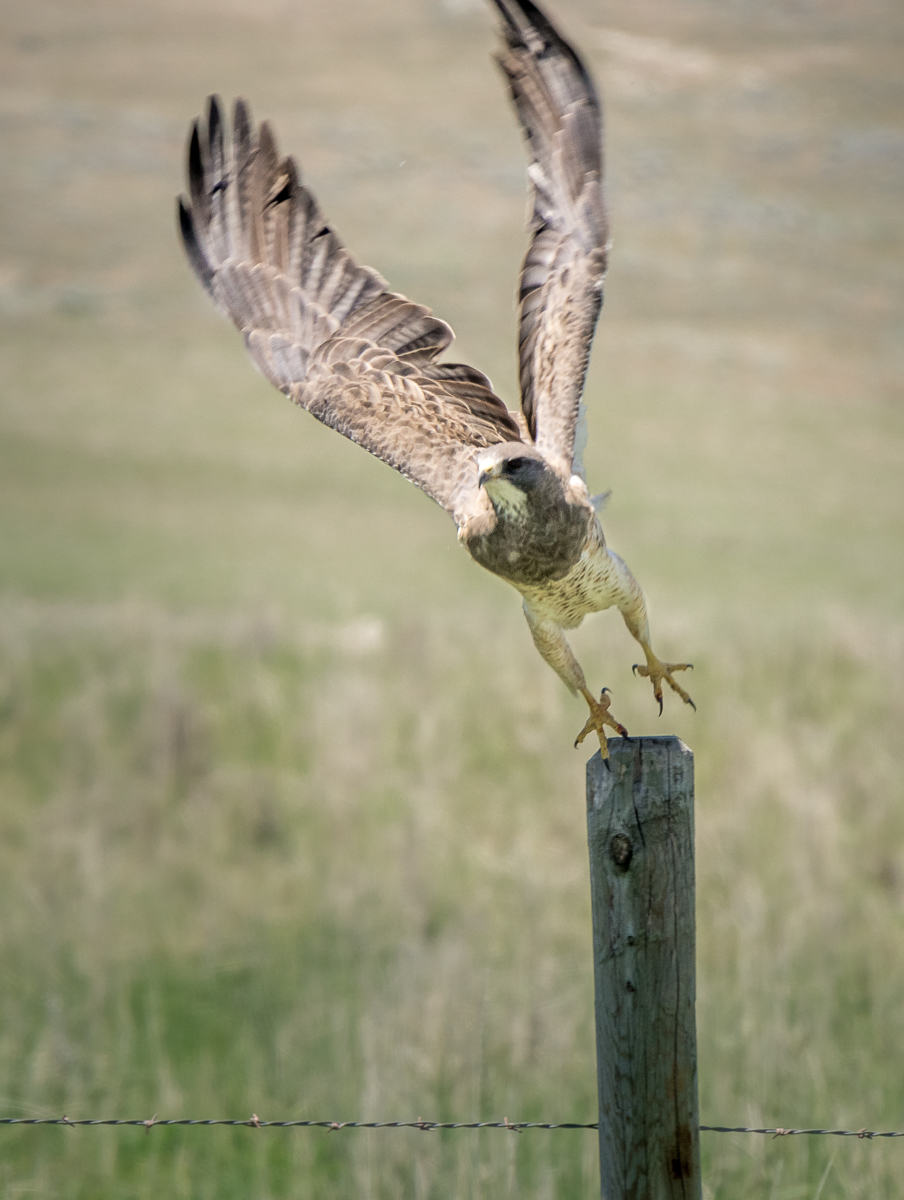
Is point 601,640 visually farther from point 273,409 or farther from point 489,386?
point 273,409

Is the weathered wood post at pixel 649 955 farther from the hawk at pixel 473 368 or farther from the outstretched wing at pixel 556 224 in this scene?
the outstretched wing at pixel 556 224

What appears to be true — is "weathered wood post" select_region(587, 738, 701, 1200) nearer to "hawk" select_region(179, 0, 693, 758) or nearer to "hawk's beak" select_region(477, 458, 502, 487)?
"hawk" select_region(179, 0, 693, 758)

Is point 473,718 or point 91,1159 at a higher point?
point 473,718

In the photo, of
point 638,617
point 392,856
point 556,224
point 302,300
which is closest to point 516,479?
point 638,617

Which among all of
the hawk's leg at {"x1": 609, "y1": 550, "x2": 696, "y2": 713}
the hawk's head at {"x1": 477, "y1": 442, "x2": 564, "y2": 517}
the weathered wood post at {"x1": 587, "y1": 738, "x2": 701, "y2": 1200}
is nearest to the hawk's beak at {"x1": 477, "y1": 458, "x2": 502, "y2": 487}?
the hawk's head at {"x1": 477, "y1": 442, "x2": 564, "y2": 517}

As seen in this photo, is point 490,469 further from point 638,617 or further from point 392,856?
point 392,856

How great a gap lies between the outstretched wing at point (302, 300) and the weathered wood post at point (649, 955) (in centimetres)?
195

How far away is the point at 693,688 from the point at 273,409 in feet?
86.8

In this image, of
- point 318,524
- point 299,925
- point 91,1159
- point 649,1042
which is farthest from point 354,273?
point 318,524

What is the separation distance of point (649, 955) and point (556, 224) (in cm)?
244

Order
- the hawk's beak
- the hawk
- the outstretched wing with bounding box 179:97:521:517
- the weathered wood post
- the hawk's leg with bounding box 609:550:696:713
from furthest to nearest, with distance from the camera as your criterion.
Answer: the outstretched wing with bounding box 179:97:521:517
the hawk's leg with bounding box 609:550:696:713
the hawk
the hawk's beak
the weathered wood post

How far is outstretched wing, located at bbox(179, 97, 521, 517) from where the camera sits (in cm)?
416

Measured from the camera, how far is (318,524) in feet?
82.7

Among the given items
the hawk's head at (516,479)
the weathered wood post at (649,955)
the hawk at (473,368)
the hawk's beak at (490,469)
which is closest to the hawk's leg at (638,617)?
the hawk at (473,368)
